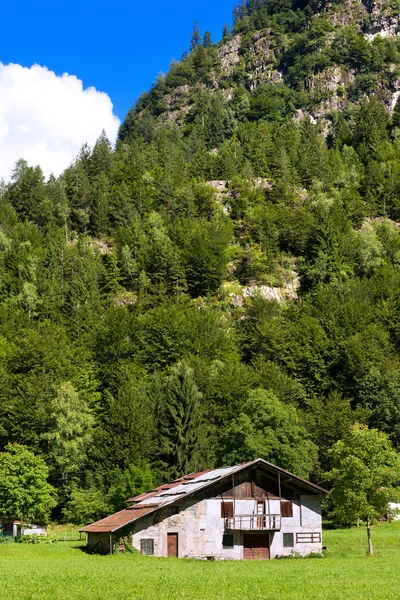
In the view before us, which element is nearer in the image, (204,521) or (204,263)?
(204,521)

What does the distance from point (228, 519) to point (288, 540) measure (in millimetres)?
5409

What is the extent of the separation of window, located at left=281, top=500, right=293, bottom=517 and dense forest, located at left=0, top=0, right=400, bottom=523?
17666 millimetres

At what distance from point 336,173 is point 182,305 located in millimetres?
60616

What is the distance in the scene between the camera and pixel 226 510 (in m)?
53.5

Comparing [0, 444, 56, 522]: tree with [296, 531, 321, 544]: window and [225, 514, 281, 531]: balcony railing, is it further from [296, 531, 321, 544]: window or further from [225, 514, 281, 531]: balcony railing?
[296, 531, 321, 544]: window

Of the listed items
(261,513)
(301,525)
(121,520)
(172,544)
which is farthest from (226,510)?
(121,520)

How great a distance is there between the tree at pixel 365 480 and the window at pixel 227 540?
834 cm

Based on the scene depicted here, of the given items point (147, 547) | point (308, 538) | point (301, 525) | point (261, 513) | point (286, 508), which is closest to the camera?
point (147, 547)

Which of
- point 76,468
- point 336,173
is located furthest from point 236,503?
point 336,173

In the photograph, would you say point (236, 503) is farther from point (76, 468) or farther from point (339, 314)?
point (339, 314)

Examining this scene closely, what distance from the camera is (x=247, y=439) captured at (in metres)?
74.1

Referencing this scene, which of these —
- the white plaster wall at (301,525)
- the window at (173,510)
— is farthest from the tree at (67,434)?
the white plaster wall at (301,525)

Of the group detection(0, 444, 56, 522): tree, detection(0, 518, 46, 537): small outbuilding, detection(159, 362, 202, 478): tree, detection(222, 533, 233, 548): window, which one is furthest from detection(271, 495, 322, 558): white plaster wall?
detection(159, 362, 202, 478): tree

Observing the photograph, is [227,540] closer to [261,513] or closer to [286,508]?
[261,513]
